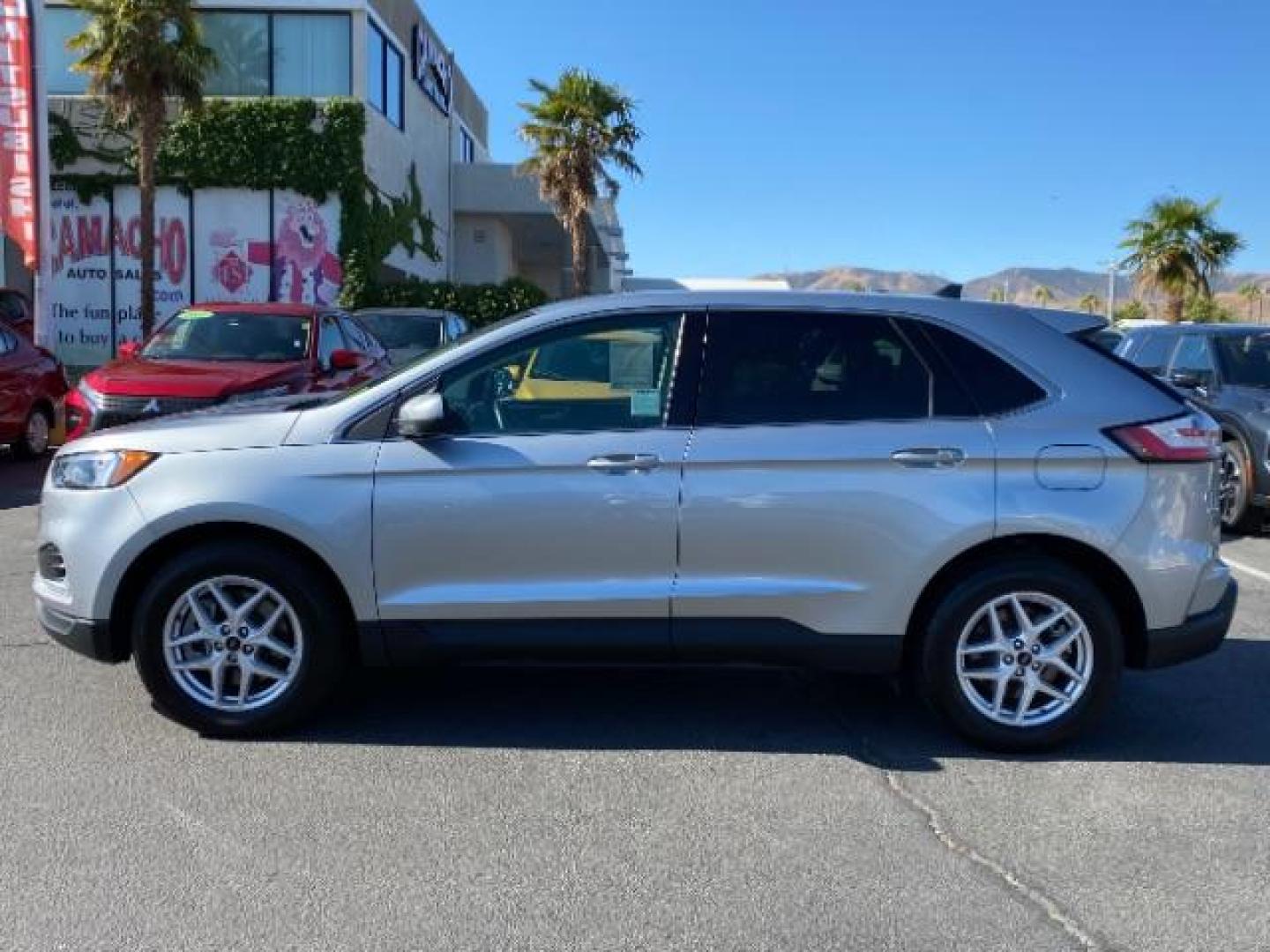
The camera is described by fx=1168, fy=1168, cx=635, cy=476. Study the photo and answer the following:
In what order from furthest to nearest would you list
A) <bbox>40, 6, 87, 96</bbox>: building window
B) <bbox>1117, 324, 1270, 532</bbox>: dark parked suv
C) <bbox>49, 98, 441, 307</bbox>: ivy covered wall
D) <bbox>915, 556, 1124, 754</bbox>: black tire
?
1. <bbox>40, 6, 87, 96</bbox>: building window
2. <bbox>49, 98, 441, 307</bbox>: ivy covered wall
3. <bbox>1117, 324, 1270, 532</bbox>: dark parked suv
4. <bbox>915, 556, 1124, 754</bbox>: black tire

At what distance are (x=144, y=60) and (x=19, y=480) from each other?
1195 centimetres

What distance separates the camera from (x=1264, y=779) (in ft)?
14.2

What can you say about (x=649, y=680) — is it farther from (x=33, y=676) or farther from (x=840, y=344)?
(x=33, y=676)

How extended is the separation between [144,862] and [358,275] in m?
21.9

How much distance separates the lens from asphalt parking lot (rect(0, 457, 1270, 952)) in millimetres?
3219

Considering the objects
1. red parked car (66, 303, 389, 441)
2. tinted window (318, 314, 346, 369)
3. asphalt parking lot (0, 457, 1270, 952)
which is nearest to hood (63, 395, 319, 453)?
asphalt parking lot (0, 457, 1270, 952)

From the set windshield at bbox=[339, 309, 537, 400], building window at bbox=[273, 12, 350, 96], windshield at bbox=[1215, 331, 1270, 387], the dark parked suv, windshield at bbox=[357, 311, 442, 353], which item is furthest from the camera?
building window at bbox=[273, 12, 350, 96]

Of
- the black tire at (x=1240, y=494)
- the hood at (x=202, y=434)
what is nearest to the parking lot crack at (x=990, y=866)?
the hood at (x=202, y=434)

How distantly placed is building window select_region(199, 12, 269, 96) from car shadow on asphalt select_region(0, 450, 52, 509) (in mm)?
12992

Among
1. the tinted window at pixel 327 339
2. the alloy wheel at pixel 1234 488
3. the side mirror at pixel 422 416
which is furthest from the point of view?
the tinted window at pixel 327 339

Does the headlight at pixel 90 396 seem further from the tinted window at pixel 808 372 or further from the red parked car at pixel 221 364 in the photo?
the tinted window at pixel 808 372

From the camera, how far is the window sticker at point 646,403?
4.45m

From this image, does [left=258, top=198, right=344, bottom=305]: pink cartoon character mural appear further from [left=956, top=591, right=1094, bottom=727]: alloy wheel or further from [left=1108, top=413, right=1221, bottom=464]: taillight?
[left=1108, top=413, right=1221, bottom=464]: taillight

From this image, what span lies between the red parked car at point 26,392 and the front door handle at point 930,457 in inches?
419
